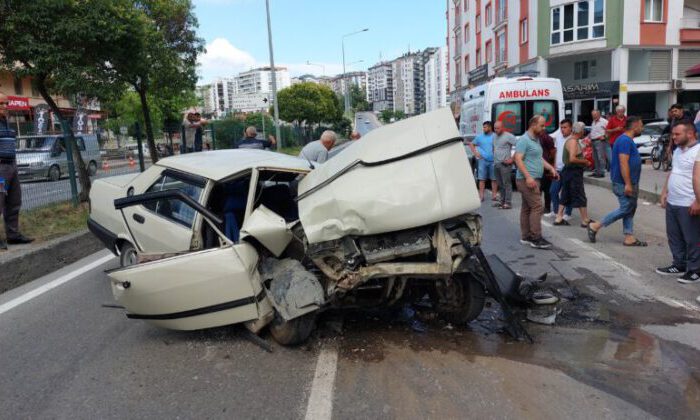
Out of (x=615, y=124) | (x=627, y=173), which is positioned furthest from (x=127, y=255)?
(x=615, y=124)

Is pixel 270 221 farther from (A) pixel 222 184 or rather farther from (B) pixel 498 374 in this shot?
(B) pixel 498 374

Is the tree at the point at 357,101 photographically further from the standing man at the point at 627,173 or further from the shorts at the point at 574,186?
the standing man at the point at 627,173

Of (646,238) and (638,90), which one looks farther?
(638,90)

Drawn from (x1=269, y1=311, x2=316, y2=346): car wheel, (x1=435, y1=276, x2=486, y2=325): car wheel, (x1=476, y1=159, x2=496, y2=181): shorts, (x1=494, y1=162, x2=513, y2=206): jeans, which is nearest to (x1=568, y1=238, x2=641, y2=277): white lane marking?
(x1=435, y1=276, x2=486, y2=325): car wheel

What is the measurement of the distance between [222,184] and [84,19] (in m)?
6.67

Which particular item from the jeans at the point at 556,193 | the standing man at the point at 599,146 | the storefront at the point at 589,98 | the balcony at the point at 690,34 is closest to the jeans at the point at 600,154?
the standing man at the point at 599,146

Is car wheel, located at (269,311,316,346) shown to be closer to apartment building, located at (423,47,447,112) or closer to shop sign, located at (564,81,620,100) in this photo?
shop sign, located at (564,81,620,100)

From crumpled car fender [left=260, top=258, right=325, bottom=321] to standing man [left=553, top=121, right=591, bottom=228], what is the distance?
5903mm

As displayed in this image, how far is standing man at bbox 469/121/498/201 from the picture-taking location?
11.6 m

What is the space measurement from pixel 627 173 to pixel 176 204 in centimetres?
561

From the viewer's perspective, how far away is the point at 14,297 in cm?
589

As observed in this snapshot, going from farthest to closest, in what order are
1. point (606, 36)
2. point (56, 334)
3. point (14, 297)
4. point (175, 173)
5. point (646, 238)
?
point (606, 36) → point (646, 238) → point (14, 297) → point (175, 173) → point (56, 334)

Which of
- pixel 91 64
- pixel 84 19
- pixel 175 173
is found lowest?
pixel 175 173

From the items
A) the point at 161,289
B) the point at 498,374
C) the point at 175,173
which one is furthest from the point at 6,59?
the point at 498,374
